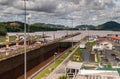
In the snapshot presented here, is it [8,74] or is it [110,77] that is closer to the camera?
[110,77]

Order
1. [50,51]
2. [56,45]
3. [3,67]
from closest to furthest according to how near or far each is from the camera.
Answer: [3,67] → [50,51] → [56,45]

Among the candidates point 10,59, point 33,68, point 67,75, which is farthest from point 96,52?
point 67,75

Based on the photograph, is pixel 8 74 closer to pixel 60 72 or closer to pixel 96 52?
pixel 60 72

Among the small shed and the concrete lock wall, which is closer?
the small shed

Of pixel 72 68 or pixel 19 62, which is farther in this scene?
pixel 19 62

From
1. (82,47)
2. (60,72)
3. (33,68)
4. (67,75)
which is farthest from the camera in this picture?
(82,47)

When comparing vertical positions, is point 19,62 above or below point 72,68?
below

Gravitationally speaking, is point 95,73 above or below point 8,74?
above

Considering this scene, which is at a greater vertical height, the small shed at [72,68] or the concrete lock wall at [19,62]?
the small shed at [72,68]

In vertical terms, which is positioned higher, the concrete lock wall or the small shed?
the small shed

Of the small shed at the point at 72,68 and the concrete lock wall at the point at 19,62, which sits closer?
the small shed at the point at 72,68

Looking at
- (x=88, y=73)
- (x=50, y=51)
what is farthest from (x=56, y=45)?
(x=88, y=73)
